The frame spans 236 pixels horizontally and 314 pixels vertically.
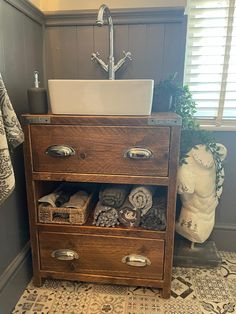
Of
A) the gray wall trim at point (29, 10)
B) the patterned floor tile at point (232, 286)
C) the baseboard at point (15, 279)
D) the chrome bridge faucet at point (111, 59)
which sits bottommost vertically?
the patterned floor tile at point (232, 286)

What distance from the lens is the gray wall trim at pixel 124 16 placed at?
4.44 ft

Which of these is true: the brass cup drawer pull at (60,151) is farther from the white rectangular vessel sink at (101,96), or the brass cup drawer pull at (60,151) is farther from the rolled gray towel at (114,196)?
the rolled gray towel at (114,196)

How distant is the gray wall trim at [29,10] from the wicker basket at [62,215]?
0.89 meters

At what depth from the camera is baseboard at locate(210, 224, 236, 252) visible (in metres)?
1.60

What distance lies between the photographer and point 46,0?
143cm

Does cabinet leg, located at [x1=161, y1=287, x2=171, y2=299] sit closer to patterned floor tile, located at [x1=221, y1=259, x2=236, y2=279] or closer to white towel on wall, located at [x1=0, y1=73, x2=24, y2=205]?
patterned floor tile, located at [x1=221, y1=259, x2=236, y2=279]

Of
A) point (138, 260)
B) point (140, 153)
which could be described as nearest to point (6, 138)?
point (140, 153)

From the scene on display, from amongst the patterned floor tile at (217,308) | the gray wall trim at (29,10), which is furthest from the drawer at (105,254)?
the gray wall trim at (29,10)

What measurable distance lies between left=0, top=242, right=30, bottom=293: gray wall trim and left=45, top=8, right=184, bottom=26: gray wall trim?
121 cm

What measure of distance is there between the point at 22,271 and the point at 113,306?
1.51ft

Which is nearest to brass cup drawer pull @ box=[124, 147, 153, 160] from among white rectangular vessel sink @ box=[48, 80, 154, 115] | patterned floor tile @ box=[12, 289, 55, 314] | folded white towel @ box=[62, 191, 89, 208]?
white rectangular vessel sink @ box=[48, 80, 154, 115]

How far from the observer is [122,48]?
1.44m

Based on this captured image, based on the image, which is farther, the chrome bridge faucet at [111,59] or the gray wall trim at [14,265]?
the chrome bridge faucet at [111,59]

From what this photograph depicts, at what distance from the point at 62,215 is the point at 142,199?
0.37 meters
